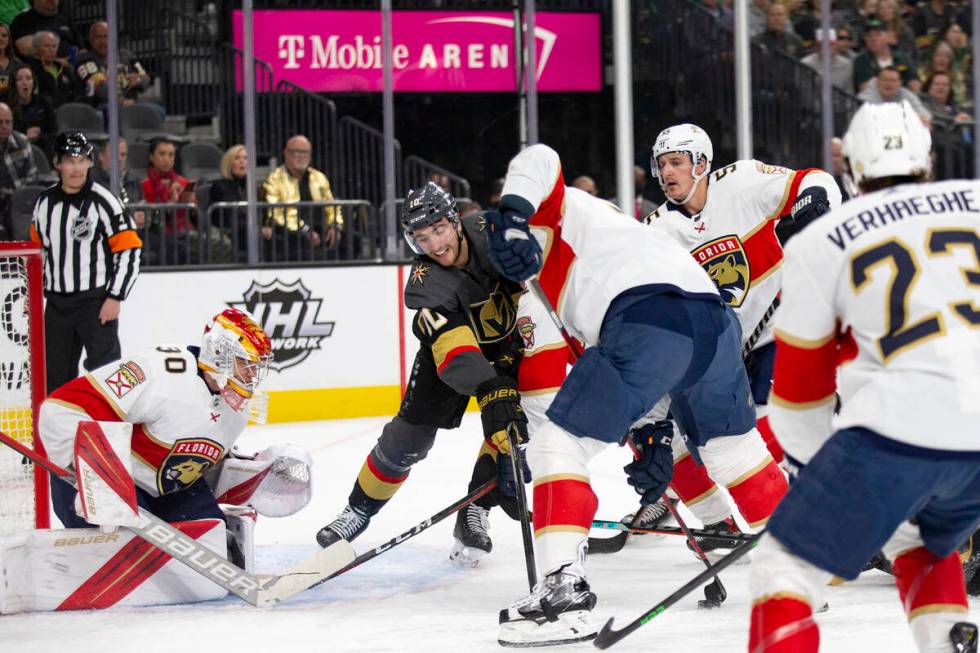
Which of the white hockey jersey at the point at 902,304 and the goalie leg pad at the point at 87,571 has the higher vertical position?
the white hockey jersey at the point at 902,304

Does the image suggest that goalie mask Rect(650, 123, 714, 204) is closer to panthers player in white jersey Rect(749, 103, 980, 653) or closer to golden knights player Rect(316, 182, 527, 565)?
golden knights player Rect(316, 182, 527, 565)

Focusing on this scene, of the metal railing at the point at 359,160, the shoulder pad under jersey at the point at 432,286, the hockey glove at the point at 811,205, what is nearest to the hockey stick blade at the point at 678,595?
the shoulder pad under jersey at the point at 432,286

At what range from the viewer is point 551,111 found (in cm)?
845

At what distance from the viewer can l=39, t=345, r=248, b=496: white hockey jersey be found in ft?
9.91

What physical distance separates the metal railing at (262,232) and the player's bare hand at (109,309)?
0.92 metres

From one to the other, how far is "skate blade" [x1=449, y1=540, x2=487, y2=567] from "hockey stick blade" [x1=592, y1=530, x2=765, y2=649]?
1.07m

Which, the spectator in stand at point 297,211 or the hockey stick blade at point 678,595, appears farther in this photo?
the spectator in stand at point 297,211

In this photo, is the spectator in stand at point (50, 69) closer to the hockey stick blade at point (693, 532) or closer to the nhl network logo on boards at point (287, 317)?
the nhl network logo on boards at point (287, 317)

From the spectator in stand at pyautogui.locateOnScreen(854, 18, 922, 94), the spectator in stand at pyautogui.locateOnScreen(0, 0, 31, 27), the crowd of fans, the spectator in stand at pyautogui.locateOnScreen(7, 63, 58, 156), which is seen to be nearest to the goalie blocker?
the spectator in stand at pyautogui.locateOnScreen(7, 63, 58, 156)

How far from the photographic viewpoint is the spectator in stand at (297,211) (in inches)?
248

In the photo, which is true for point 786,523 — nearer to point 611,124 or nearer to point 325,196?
point 325,196

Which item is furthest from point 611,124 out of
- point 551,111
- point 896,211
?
point 896,211

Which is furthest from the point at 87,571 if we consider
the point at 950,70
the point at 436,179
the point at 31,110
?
the point at 950,70

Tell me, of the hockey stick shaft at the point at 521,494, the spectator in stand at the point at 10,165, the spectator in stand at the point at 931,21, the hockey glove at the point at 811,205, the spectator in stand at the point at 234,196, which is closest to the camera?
the hockey stick shaft at the point at 521,494
